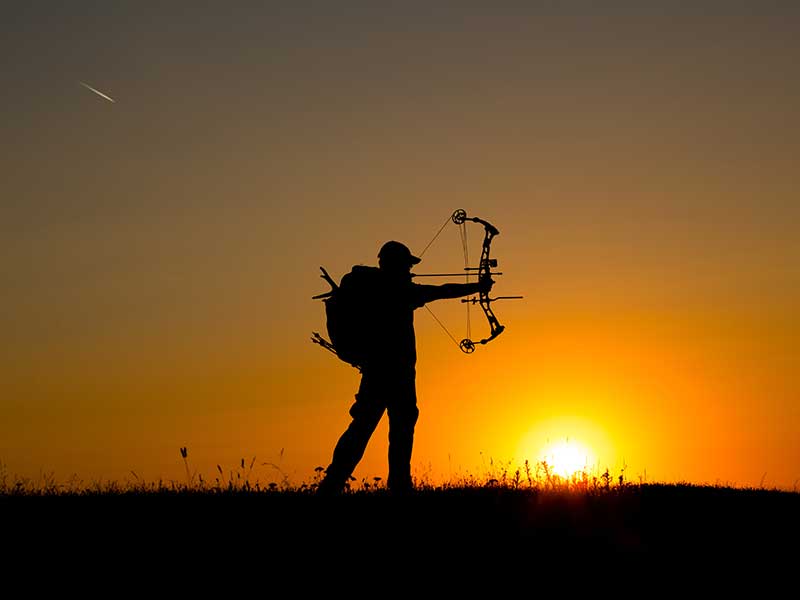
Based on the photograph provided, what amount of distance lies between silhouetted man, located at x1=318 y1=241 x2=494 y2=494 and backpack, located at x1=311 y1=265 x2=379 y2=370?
0.04 m

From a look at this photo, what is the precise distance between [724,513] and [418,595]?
5.28 m

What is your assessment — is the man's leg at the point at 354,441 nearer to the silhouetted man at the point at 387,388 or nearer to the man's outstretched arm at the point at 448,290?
the silhouetted man at the point at 387,388

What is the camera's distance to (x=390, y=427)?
14133 millimetres

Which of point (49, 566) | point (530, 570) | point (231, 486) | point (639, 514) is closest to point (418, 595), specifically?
point (530, 570)

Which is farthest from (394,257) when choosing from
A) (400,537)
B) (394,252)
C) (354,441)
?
(400,537)

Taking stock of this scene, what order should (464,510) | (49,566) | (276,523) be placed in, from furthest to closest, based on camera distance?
(464,510) < (276,523) < (49,566)

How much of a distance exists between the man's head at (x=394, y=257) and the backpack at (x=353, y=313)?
0.49 feet

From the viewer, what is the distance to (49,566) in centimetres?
1058

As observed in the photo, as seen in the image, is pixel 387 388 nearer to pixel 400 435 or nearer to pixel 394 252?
pixel 400 435

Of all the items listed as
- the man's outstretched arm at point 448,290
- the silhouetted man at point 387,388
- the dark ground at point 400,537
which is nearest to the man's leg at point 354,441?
the silhouetted man at point 387,388

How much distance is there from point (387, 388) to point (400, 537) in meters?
2.76

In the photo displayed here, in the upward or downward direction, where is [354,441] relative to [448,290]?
downward

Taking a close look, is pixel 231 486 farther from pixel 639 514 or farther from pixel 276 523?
pixel 639 514

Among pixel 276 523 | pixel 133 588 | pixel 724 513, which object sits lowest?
pixel 133 588
